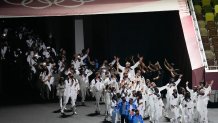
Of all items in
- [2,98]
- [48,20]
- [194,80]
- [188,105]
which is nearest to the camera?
[188,105]


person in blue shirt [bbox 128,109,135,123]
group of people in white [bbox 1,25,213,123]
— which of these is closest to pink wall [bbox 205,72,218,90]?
group of people in white [bbox 1,25,213,123]

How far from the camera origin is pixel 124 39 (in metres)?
26.9

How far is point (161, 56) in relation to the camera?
1037 inches

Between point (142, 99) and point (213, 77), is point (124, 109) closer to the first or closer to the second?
point (142, 99)

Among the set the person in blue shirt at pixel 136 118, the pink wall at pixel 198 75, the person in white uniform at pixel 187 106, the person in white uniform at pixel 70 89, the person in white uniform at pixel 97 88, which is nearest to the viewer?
the person in blue shirt at pixel 136 118

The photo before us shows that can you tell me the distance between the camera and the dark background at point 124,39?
23.5 m

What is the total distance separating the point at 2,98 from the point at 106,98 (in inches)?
261

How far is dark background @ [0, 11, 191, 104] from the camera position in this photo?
2347cm

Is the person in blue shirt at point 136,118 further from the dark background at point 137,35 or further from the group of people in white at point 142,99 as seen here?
the dark background at point 137,35

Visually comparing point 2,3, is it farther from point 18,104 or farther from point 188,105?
point 188,105

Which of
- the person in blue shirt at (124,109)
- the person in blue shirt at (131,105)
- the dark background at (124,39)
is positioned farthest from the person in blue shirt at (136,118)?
the dark background at (124,39)

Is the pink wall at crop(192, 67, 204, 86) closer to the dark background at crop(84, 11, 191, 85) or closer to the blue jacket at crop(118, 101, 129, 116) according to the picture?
the blue jacket at crop(118, 101, 129, 116)

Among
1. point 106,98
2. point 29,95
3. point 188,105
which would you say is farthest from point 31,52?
point 188,105

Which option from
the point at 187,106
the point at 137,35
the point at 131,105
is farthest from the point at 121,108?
the point at 137,35
